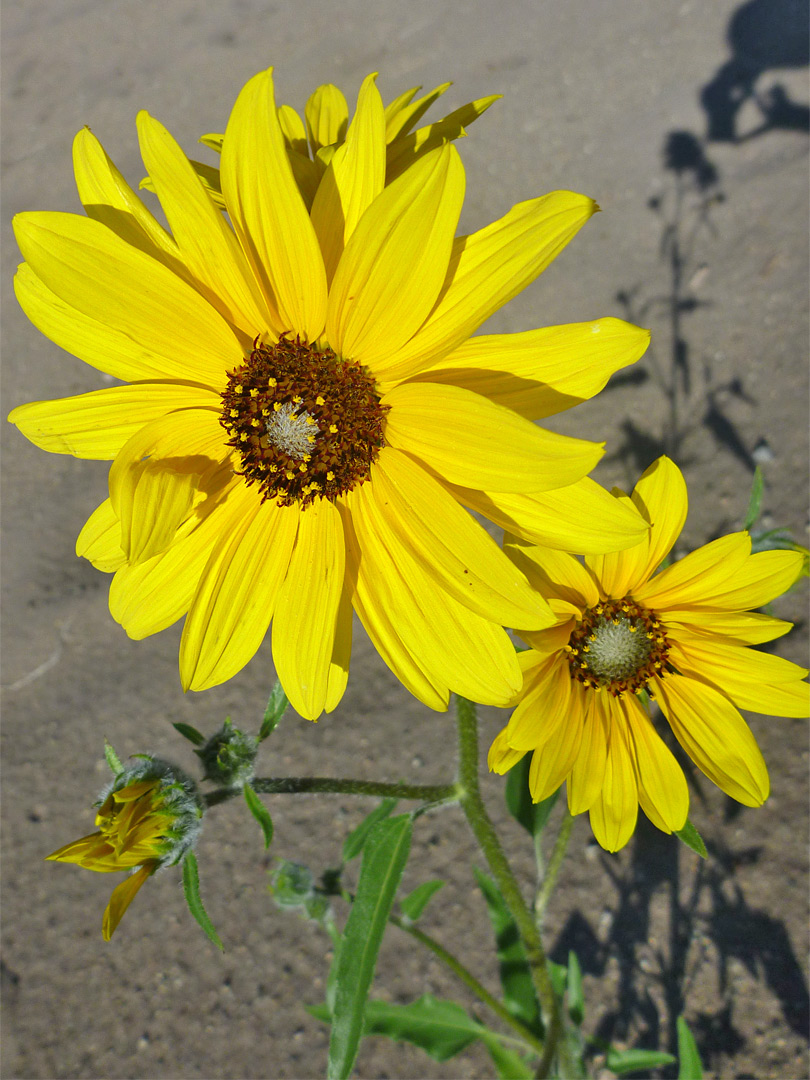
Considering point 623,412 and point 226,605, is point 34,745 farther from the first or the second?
point 623,412

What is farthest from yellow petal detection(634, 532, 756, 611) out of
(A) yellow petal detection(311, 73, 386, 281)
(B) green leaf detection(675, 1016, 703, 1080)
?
(B) green leaf detection(675, 1016, 703, 1080)

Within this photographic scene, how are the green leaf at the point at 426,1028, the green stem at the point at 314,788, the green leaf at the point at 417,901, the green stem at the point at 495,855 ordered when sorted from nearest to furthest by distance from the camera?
the green stem at the point at 314,788 < the green stem at the point at 495,855 < the green leaf at the point at 417,901 < the green leaf at the point at 426,1028

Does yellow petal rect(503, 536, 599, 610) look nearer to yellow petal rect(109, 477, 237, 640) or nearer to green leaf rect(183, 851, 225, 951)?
yellow petal rect(109, 477, 237, 640)

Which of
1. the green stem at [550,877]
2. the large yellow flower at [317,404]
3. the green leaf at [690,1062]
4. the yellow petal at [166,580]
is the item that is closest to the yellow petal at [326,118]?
the large yellow flower at [317,404]

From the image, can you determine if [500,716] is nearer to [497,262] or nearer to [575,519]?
[575,519]

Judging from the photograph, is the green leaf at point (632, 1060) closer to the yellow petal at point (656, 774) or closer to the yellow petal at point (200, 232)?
the yellow petal at point (656, 774)

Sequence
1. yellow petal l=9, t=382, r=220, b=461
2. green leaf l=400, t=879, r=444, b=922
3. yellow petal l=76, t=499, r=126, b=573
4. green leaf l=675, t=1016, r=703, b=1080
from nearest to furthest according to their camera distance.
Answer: yellow petal l=9, t=382, r=220, b=461 → yellow petal l=76, t=499, r=126, b=573 → green leaf l=675, t=1016, r=703, b=1080 → green leaf l=400, t=879, r=444, b=922

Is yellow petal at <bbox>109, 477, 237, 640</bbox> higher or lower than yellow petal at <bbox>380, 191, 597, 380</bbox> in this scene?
lower
